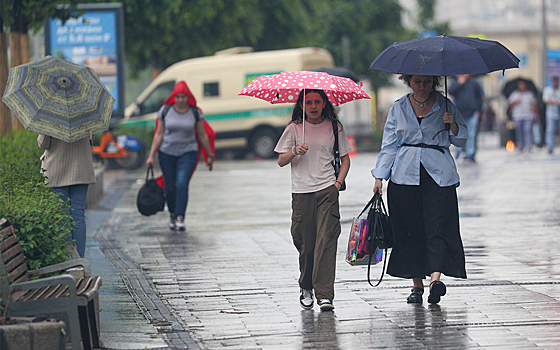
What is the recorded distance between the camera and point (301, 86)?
6.05 metres

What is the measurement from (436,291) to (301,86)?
1.69 meters

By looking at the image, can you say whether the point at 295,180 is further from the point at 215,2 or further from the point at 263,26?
the point at 263,26

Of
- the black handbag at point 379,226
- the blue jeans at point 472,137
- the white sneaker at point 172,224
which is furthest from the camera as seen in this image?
the blue jeans at point 472,137

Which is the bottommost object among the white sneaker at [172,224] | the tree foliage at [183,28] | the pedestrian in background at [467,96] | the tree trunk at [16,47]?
the white sneaker at [172,224]

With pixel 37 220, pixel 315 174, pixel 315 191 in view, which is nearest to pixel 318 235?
pixel 315 191

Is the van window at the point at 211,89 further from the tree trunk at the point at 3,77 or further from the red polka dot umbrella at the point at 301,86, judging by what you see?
the red polka dot umbrella at the point at 301,86

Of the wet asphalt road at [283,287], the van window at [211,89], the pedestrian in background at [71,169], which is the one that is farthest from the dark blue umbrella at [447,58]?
the van window at [211,89]

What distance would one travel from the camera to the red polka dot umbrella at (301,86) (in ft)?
20.1

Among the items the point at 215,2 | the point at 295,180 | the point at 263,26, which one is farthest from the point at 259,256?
the point at 263,26

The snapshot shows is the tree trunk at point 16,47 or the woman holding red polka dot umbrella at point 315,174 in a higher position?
the tree trunk at point 16,47

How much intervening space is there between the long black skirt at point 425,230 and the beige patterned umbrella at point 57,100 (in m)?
2.37

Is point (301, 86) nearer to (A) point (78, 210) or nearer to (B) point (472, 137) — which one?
(A) point (78, 210)

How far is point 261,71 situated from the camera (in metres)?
23.8

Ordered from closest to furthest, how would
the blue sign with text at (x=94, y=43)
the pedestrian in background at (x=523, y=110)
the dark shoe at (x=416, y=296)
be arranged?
the dark shoe at (x=416, y=296)
the blue sign with text at (x=94, y=43)
the pedestrian in background at (x=523, y=110)
